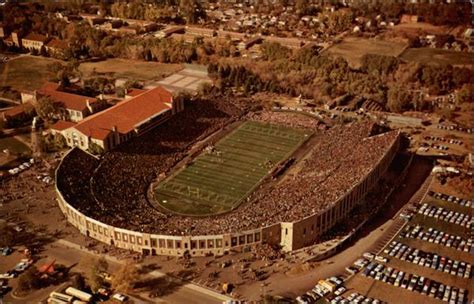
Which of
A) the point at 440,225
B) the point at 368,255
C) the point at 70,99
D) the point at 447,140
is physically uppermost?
the point at 70,99

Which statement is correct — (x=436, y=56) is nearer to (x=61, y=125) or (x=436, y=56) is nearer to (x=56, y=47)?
(x=61, y=125)

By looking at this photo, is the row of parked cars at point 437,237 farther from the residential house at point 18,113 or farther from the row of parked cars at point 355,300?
the residential house at point 18,113

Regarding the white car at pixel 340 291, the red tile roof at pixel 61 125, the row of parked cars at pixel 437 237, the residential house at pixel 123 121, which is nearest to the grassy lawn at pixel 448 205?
the row of parked cars at pixel 437 237

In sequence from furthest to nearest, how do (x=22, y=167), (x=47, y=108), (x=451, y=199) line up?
1. (x=47, y=108)
2. (x=22, y=167)
3. (x=451, y=199)

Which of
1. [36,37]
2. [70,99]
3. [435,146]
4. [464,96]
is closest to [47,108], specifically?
[70,99]

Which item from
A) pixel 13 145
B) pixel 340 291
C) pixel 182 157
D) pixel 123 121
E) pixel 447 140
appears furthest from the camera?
pixel 447 140

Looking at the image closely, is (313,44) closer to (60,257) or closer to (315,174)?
(315,174)

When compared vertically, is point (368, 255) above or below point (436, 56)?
below
